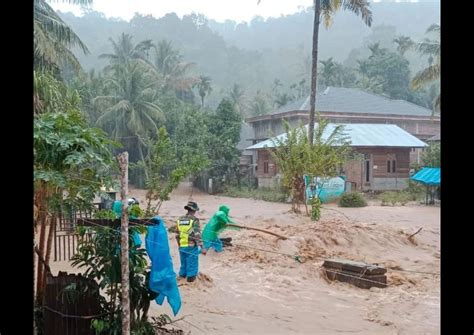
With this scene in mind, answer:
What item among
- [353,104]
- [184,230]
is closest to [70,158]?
[184,230]

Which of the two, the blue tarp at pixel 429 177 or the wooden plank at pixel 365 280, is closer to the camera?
the wooden plank at pixel 365 280

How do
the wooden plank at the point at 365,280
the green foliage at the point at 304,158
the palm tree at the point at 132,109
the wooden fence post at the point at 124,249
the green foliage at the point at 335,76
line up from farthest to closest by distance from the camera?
the green foliage at the point at 335,76 → the palm tree at the point at 132,109 → the green foliage at the point at 304,158 → the wooden plank at the point at 365,280 → the wooden fence post at the point at 124,249

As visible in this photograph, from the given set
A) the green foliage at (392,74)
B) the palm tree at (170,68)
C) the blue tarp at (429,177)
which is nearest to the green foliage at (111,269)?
the blue tarp at (429,177)

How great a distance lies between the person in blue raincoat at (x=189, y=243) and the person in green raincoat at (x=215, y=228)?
4.39 feet

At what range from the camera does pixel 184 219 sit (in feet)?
27.5

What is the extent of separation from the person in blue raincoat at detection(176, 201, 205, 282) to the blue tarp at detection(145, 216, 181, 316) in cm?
284

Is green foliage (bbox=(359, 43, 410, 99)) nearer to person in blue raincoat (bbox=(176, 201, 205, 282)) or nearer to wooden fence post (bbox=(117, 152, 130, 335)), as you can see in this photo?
person in blue raincoat (bbox=(176, 201, 205, 282))

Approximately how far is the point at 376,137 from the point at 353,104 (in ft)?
23.8

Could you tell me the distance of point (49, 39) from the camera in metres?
15.0

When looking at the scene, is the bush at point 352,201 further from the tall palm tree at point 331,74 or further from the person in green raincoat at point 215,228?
the tall palm tree at point 331,74

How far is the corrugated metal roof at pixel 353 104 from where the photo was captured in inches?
1297
